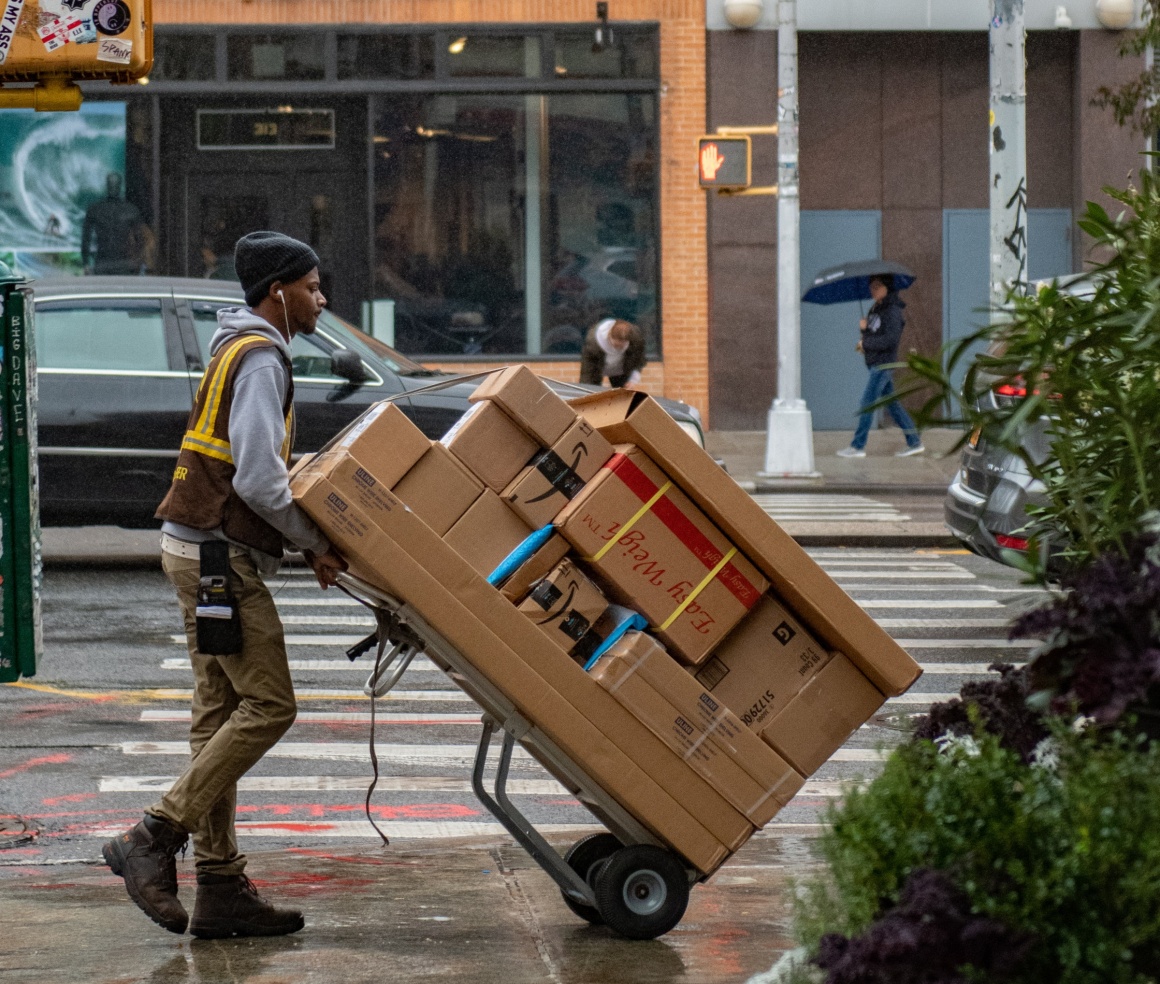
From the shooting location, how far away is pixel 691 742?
194 inches

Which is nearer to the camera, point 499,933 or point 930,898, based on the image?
point 930,898

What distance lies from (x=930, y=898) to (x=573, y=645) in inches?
83.4

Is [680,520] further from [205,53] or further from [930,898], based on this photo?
[205,53]

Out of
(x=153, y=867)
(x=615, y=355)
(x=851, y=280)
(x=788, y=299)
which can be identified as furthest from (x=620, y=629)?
(x=851, y=280)

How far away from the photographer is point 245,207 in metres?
21.6

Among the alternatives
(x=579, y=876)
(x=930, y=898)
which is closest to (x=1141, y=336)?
(x=930, y=898)

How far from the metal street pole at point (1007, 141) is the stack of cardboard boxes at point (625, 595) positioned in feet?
34.9

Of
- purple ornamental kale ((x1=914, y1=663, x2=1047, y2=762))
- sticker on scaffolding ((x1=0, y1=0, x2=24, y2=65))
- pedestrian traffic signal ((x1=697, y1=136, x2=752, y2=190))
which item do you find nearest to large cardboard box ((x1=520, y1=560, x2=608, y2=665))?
purple ornamental kale ((x1=914, y1=663, x2=1047, y2=762))

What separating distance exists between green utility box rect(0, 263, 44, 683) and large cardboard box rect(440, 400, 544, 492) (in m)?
2.21

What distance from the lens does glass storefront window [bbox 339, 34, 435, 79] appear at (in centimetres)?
2130

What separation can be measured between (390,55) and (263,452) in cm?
1725

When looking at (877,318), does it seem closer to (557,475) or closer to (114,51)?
(114,51)

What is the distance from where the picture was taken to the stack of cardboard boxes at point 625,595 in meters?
4.84

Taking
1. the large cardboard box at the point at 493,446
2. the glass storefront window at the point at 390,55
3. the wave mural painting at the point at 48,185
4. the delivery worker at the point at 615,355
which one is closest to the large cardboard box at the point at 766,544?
the large cardboard box at the point at 493,446
